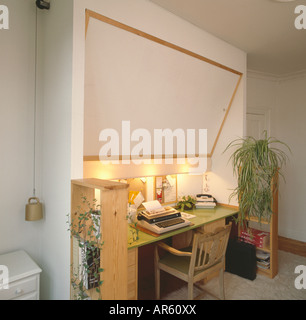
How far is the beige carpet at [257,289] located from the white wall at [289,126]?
50.5 inches

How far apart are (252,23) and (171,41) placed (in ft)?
2.98

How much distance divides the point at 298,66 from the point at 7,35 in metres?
3.97

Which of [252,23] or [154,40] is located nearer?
[154,40]

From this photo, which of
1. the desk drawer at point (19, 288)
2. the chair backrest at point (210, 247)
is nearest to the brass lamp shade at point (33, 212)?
the desk drawer at point (19, 288)

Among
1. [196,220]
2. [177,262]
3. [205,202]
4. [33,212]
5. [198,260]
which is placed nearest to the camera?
[33,212]

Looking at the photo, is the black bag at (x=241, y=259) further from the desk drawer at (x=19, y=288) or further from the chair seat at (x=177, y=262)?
the desk drawer at (x=19, y=288)

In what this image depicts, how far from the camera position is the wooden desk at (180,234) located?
2078mm

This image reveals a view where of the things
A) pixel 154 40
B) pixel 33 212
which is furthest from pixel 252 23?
pixel 33 212

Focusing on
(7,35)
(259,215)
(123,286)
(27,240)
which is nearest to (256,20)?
(259,215)

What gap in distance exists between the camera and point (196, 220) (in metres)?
2.81

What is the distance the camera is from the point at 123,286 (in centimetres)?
163

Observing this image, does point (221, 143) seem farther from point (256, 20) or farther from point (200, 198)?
point (256, 20)

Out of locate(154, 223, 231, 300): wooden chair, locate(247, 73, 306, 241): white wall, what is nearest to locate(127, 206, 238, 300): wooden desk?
locate(154, 223, 231, 300): wooden chair

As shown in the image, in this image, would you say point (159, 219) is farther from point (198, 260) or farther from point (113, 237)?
point (113, 237)
